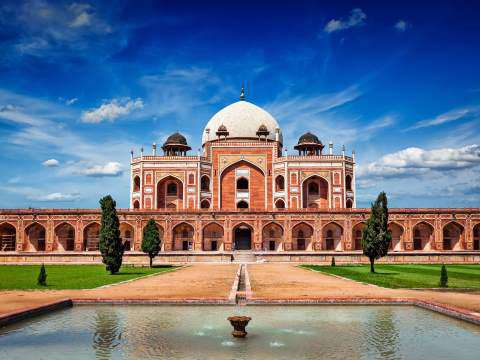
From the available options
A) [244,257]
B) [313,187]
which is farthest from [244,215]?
[313,187]

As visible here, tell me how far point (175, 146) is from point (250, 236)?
11.0 m

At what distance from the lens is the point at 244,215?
36969 mm

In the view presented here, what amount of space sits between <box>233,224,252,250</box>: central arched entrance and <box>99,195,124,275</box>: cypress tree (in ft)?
55.5

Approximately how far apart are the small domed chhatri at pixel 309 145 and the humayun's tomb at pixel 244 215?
0.28ft

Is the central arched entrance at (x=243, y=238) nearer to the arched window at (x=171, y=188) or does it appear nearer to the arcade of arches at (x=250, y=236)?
the arcade of arches at (x=250, y=236)

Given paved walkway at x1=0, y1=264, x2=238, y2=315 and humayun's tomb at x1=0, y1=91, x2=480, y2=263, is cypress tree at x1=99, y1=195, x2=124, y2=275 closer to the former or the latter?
paved walkway at x1=0, y1=264, x2=238, y2=315

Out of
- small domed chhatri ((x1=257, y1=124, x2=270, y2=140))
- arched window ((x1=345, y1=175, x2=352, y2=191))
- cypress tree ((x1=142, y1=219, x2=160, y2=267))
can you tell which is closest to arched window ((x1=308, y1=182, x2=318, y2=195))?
arched window ((x1=345, y1=175, x2=352, y2=191))

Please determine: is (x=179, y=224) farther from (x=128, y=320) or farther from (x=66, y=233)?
(x=128, y=320)

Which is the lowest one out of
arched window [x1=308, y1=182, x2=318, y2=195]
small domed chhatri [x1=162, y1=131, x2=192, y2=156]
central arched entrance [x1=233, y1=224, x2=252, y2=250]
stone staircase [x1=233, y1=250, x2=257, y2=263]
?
stone staircase [x1=233, y1=250, x2=257, y2=263]

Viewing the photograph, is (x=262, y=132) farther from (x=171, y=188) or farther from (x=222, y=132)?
(x=171, y=188)

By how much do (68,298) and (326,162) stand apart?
32.7 m

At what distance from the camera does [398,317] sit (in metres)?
10.5

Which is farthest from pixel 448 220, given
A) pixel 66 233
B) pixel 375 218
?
pixel 66 233

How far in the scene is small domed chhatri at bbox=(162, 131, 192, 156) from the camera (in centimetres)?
4481
